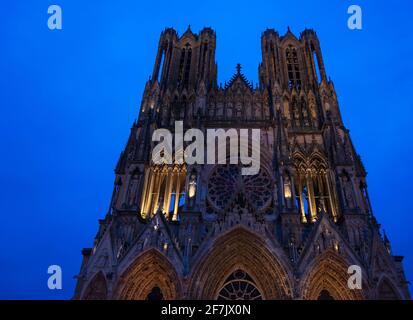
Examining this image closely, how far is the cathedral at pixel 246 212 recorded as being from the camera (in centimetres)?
1858

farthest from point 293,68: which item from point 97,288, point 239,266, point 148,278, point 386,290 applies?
point 97,288

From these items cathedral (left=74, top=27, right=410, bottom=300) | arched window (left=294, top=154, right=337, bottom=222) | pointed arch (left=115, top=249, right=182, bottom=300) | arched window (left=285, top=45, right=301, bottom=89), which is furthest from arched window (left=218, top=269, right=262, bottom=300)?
arched window (left=285, top=45, right=301, bottom=89)

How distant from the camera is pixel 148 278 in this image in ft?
64.5

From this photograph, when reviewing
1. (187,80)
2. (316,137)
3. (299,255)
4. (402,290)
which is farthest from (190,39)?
(402,290)

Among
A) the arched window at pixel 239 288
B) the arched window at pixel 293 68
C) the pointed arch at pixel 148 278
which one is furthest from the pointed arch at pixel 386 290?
the arched window at pixel 293 68

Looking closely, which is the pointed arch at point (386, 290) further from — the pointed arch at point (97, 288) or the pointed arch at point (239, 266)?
the pointed arch at point (97, 288)

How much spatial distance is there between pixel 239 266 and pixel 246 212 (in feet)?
10.6

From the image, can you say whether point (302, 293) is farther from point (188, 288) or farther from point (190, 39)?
point (190, 39)

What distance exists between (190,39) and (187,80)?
5.73m

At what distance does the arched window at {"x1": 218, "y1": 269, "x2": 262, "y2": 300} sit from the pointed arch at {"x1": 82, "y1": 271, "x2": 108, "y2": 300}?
640 cm

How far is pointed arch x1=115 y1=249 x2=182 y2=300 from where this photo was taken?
18577mm

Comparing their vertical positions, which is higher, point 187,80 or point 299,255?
point 187,80

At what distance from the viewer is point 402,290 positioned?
17.6 meters

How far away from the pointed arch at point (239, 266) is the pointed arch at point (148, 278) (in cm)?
133
